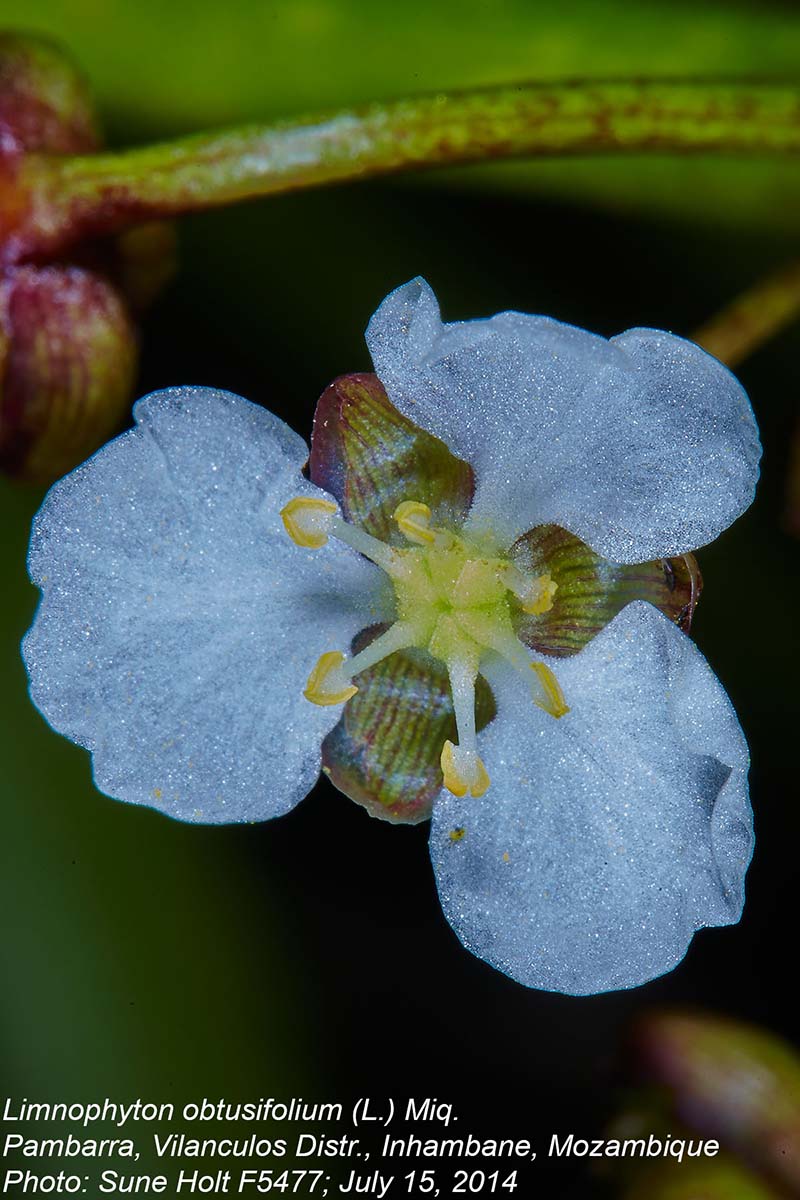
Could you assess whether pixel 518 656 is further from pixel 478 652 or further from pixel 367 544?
pixel 367 544

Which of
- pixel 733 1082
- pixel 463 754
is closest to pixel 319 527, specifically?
pixel 463 754

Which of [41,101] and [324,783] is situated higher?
[41,101]

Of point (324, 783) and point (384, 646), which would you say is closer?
point (384, 646)

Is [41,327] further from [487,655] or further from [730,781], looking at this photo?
[730,781]

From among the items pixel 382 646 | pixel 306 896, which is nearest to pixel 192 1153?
pixel 306 896

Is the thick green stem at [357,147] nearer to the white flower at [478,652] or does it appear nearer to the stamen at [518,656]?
the white flower at [478,652]

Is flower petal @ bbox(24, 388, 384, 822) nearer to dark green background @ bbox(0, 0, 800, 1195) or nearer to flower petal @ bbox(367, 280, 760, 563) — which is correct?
flower petal @ bbox(367, 280, 760, 563)
